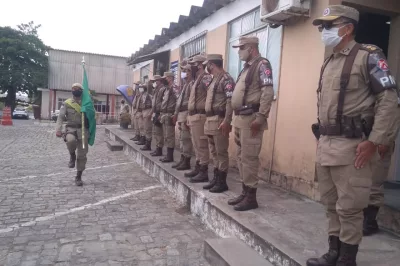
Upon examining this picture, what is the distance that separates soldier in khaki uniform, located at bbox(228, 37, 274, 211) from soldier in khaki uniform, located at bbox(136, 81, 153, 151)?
4993 mm

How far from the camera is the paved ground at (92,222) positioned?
347cm

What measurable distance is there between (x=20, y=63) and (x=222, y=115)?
34467 mm

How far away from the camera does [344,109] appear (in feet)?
7.91

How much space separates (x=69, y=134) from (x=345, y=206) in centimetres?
530

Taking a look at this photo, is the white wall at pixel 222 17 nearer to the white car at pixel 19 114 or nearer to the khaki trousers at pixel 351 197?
the khaki trousers at pixel 351 197

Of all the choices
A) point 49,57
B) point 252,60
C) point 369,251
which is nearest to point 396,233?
point 369,251

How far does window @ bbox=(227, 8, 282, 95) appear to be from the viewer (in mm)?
5305

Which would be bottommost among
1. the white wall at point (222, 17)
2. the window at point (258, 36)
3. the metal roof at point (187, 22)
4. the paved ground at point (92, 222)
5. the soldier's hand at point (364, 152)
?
the paved ground at point (92, 222)

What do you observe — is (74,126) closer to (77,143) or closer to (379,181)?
(77,143)

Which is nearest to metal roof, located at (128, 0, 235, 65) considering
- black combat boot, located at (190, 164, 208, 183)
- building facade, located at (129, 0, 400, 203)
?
building facade, located at (129, 0, 400, 203)

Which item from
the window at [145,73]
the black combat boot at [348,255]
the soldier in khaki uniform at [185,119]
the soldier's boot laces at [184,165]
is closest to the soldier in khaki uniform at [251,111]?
the black combat boot at [348,255]

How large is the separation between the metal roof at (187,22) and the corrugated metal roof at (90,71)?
2197 centimetres

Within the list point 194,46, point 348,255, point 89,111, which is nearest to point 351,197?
point 348,255

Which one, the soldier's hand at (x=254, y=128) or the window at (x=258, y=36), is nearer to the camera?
the soldier's hand at (x=254, y=128)
